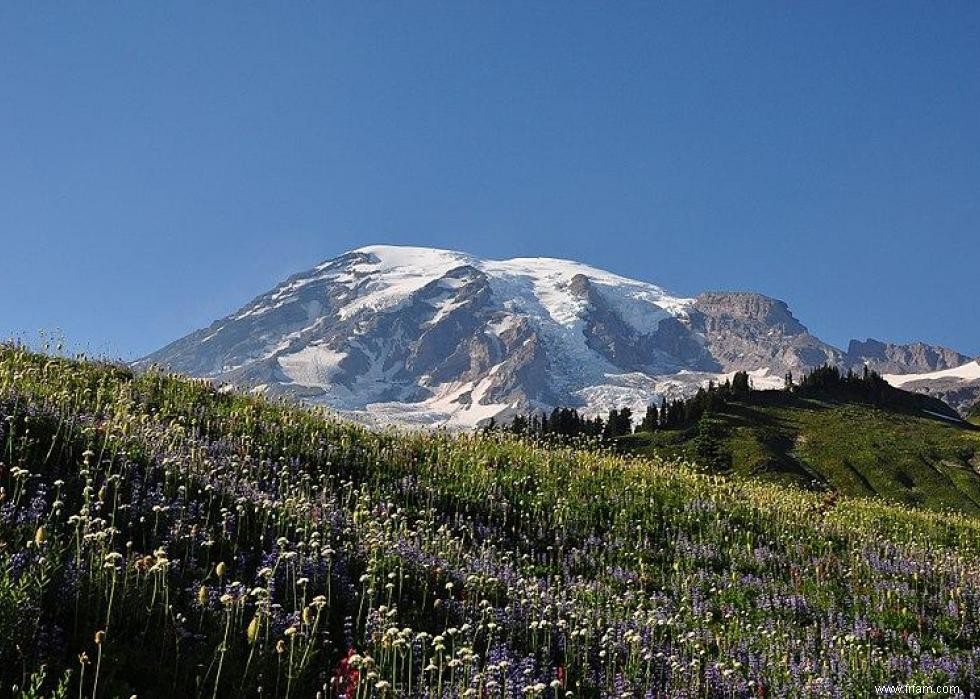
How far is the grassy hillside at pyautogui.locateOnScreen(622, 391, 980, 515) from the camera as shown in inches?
3848

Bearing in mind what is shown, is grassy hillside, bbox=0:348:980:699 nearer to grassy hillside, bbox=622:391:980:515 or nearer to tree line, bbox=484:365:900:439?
grassy hillside, bbox=622:391:980:515

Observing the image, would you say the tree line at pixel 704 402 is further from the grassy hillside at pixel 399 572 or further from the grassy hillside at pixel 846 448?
the grassy hillside at pixel 399 572

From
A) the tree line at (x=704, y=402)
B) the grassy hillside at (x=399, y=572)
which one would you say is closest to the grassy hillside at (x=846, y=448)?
the tree line at (x=704, y=402)

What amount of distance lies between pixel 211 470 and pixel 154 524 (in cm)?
228

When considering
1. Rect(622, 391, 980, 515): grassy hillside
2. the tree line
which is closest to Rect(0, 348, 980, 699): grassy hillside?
Rect(622, 391, 980, 515): grassy hillside

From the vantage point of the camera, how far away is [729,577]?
12.5 metres

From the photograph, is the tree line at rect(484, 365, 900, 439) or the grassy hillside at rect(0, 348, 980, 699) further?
the tree line at rect(484, 365, 900, 439)

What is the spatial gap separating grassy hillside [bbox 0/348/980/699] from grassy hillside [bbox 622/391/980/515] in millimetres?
67259

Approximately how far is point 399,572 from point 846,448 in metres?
117

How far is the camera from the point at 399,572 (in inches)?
362

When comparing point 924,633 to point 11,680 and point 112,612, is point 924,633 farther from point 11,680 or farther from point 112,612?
point 11,680

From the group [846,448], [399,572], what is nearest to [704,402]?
[846,448]

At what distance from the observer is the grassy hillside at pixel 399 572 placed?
6.40 meters

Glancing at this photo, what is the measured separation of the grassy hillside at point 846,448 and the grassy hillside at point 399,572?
67259mm
